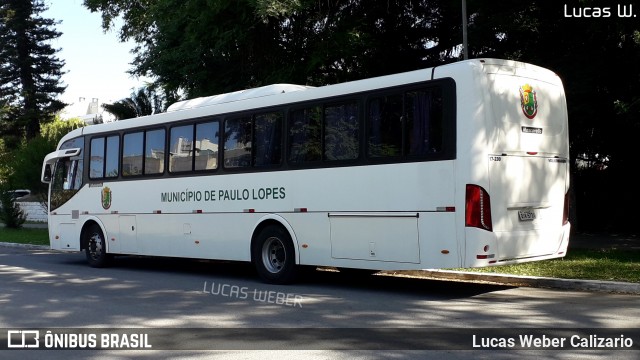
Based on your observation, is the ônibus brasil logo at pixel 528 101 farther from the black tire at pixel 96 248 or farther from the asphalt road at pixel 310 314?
the black tire at pixel 96 248

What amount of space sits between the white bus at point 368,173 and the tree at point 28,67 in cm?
4430

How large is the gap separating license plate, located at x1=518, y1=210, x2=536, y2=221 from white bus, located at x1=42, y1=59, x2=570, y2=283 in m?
0.02

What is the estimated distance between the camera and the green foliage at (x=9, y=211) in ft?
107

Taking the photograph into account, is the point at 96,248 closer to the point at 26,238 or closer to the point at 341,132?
the point at 341,132

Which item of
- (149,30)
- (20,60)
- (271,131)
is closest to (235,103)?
(271,131)

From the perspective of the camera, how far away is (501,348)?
7066 mm

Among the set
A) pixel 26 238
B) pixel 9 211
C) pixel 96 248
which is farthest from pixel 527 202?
pixel 9 211

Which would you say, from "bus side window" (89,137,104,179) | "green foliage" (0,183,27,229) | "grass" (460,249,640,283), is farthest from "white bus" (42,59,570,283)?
"green foliage" (0,183,27,229)

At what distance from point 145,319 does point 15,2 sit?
52028 millimetres

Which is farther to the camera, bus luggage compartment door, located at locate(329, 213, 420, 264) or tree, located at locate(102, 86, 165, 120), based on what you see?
tree, located at locate(102, 86, 165, 120)

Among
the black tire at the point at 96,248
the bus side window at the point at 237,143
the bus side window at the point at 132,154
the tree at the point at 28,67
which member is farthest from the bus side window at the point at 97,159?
the tree at the point at 28,67

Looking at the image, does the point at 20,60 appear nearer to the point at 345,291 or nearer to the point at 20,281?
the point at 20,281

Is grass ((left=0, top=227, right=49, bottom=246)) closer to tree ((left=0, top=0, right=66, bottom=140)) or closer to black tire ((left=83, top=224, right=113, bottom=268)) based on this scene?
black tire ((left=83, top=224, right=113, bottom=268))

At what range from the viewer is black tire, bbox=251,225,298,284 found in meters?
12.1
